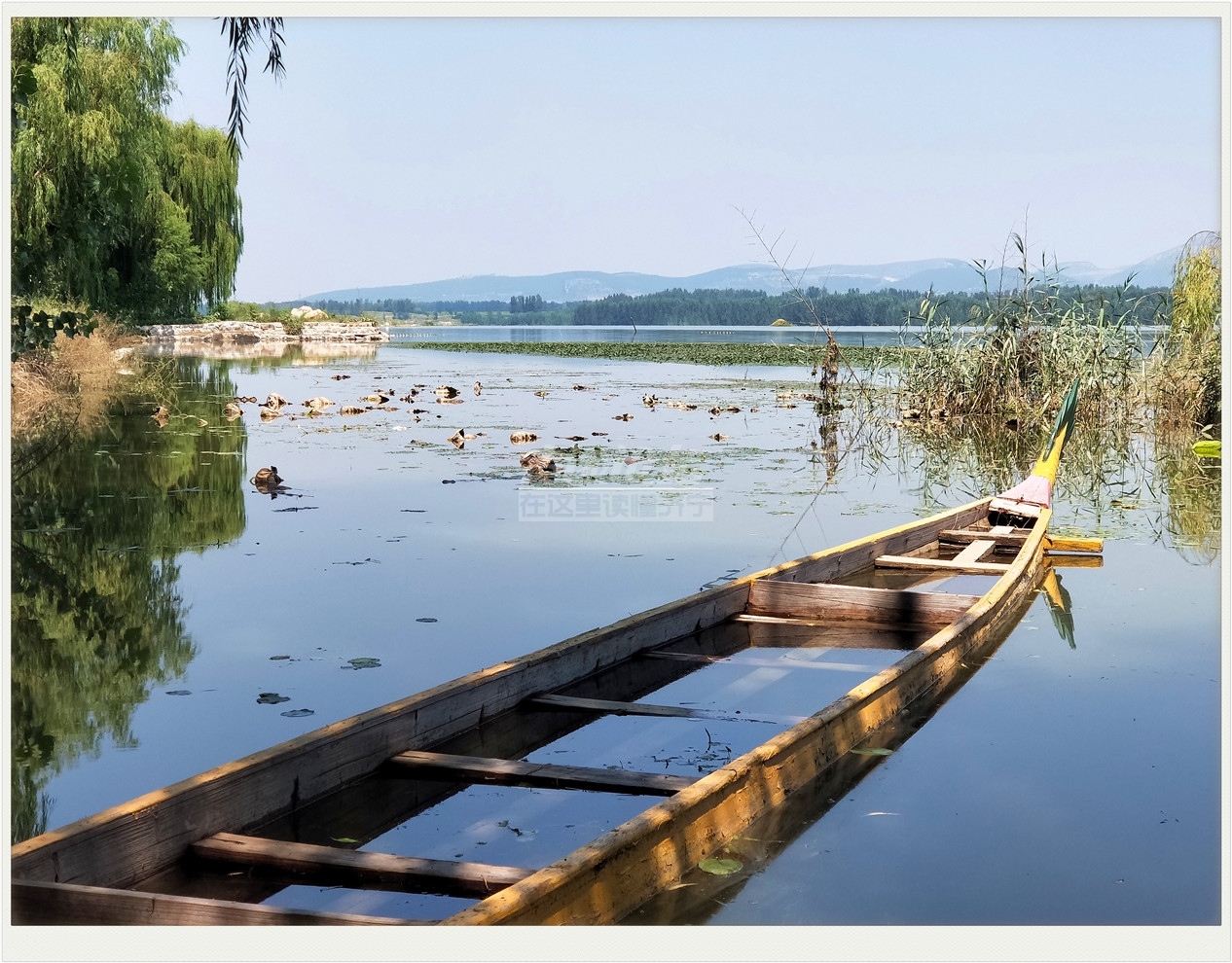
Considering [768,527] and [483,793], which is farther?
[768,527]

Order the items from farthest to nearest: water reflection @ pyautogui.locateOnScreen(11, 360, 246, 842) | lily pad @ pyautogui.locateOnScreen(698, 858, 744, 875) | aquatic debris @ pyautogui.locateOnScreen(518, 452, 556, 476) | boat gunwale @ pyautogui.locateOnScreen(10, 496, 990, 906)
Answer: aquatic debris @ pyautogui.locateOnScreen(518, 452, 556, 476) < water reflection @ pyautogui.locateOnScreen(11, 360, 246, 842) < lily pad @ pyautogui.locateOnScreen(698, 858, 744, 875) < boat gunwale @ pyautogui.locateOnScreen(10, 496, 990, 906)

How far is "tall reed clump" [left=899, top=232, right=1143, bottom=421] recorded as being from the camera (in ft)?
43.2

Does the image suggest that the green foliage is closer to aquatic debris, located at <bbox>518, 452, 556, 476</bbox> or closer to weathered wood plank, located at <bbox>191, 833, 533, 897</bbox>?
aquatic debris, located at <bbox>518, 452, 556, 476</bbox>

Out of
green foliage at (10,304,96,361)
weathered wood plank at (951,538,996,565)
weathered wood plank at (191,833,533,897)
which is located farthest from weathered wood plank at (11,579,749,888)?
green foliage at (10,304,96,361)

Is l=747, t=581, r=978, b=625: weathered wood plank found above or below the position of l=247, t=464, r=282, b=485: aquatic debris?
below

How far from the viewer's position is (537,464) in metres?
9.95

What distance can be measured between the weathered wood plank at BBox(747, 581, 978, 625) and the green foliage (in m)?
7.21

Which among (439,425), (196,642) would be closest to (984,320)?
(439,425)

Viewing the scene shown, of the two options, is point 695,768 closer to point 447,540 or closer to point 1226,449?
point 1226,449

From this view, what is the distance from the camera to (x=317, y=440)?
1221cm

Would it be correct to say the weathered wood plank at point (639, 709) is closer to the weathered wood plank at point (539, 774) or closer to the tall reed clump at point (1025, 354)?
the weathered wood plank at point (539, 774)

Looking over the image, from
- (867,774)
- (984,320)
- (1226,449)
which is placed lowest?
(867,774)
